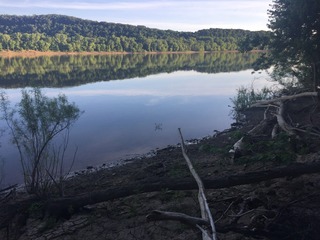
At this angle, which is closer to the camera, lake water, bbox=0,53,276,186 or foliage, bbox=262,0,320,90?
foliage, bbox=262,0,320,90

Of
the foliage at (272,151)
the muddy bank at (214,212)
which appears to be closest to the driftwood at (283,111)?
the foliage at (272,151)

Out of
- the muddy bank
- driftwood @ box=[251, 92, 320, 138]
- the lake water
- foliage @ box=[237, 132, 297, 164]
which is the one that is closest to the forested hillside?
the lake water

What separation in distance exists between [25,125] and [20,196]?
2.44 meters

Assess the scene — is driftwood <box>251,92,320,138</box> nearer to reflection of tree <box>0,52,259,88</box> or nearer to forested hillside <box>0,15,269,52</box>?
reflection of tree <box>0,52,259,88</box>

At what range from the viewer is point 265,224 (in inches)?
225

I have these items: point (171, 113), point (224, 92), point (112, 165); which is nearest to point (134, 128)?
point (171, 113)

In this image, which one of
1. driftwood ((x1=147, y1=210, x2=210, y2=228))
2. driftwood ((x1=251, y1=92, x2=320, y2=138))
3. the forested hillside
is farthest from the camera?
the forested hillside

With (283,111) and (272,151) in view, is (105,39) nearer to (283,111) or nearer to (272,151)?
(283,111)

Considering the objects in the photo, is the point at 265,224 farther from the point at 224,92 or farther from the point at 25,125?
the point at 224,92

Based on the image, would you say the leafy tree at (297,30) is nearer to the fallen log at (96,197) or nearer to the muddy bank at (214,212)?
the muddy bank at (214,212)

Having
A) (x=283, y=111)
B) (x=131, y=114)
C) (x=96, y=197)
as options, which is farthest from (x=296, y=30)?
(x=131, y=114)

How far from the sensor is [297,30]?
600 inches

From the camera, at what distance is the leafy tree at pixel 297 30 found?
14391 millimetres

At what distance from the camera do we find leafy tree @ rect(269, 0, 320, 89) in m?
14.4
